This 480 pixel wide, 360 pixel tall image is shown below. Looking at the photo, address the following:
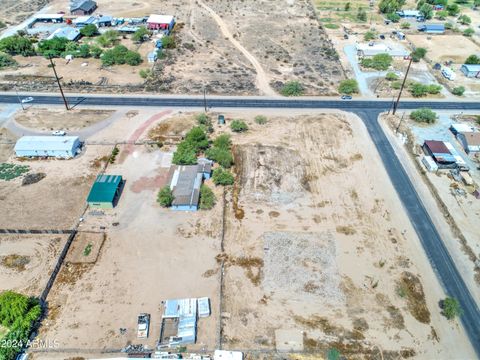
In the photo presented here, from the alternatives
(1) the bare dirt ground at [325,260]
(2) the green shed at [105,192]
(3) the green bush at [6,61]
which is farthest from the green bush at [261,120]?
(3) the green bush at [6,61]

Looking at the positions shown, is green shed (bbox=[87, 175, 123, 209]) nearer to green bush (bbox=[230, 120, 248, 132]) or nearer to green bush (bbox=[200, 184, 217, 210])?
green bush (bbox=[200, 184, 217, 210])

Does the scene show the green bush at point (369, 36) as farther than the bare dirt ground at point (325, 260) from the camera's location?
Yes

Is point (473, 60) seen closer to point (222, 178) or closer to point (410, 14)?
point (410, 14)

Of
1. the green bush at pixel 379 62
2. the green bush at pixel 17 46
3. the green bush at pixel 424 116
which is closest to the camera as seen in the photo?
the green bush at pixel 424 116

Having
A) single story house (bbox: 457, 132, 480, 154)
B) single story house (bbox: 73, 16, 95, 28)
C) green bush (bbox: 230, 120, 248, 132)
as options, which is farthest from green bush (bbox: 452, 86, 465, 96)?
single story house (bbox: 73, 16, 95, 28)

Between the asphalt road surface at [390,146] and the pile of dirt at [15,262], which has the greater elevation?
the asphalt road surface at [390,146]

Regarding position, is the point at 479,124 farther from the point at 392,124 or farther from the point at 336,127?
the point at 336,127

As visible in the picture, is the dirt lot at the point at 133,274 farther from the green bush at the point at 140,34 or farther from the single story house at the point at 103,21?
the single story house at the point at 103,21
